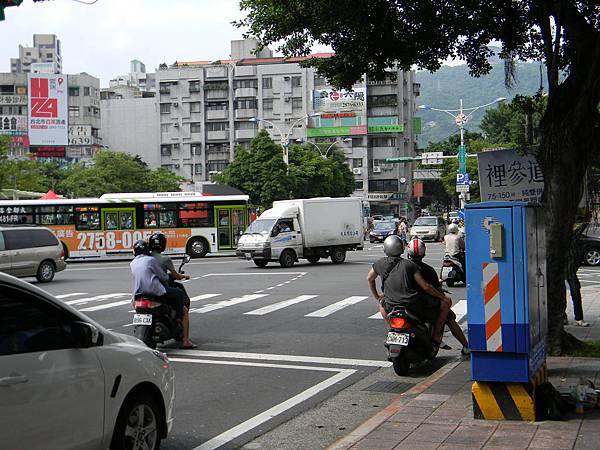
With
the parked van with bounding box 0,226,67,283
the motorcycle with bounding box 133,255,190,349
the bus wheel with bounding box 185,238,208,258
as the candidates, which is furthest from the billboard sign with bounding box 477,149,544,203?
the bus wheel with bounding box 185,238,208,258

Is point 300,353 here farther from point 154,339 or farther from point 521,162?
point 521,162

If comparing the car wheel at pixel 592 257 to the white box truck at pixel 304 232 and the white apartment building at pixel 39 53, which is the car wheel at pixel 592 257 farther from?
the white apartment building at pixel 39 53

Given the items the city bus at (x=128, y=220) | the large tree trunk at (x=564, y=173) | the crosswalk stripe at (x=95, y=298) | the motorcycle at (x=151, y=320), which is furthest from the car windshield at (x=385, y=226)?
the large tree trunk at (x=564, y=173)

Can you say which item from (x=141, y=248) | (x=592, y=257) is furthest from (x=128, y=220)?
(x=141, y=248)

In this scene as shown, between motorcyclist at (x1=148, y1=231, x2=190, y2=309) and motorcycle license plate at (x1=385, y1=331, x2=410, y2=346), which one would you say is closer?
motorcycle license plate at (x1=385, y1=331, x2=410, y2=346)

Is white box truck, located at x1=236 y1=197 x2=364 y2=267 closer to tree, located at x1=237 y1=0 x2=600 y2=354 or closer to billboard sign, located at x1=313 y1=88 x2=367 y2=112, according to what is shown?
tree, located at x1=237 y1=0 x2=600 y2=354

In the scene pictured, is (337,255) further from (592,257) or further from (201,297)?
(201,297)

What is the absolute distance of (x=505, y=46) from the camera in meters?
12.3

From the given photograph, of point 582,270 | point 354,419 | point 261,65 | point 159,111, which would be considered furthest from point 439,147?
point 354,419

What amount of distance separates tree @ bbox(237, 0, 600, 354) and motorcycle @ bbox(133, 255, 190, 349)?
4.87 metres

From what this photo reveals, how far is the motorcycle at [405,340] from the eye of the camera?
8977 millimetres

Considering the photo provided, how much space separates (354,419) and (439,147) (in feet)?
286

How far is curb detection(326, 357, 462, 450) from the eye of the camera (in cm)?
607

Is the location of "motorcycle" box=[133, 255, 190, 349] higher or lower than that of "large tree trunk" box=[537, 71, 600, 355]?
lower
